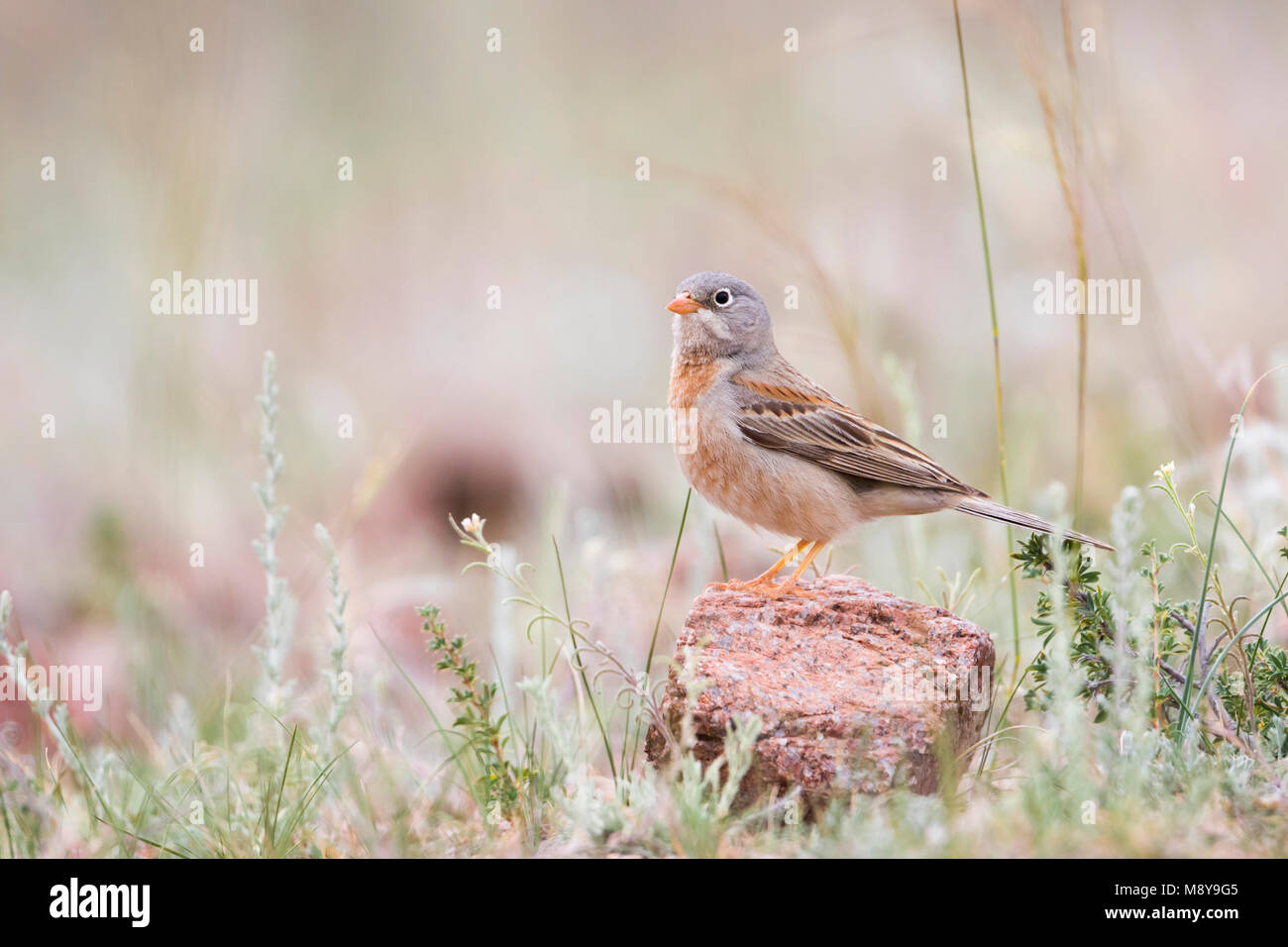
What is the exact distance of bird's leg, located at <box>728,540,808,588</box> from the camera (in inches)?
204

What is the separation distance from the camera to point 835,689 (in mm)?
3994

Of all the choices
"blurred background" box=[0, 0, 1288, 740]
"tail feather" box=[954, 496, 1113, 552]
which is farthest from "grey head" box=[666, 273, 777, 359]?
"tail feather" box=[954, 496, 1113, 552]

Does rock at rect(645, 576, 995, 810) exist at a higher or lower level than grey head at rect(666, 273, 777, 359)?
lower

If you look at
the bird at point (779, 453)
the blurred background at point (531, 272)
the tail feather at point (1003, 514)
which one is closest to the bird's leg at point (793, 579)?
the bird at point (779, 453)

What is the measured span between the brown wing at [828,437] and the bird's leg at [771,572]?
391 millimetres

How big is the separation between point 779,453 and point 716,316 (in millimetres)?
809

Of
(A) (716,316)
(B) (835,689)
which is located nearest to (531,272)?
(A) (716,316)

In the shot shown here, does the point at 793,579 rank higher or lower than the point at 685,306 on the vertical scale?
lower

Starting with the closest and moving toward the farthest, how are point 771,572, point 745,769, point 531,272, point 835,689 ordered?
point 745,769, point 835,689, point 771,572, point 531,272

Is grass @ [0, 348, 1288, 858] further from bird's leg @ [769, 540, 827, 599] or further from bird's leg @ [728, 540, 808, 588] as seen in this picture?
bird's leg @ [728, 540, 808, 588]

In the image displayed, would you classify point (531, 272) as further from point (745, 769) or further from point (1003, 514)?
point (745, 769)

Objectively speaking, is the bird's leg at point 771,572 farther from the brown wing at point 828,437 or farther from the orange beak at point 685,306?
the orange beak at point 685,306

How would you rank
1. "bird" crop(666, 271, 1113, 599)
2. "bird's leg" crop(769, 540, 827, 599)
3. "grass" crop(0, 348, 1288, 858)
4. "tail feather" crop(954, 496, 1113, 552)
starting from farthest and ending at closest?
"bird" crop(666, 271, 1113, 599) → "tail feather" crop(954, 496, 1113, 552) → "bird's leg" crop(769, 540, 827, 599) → "grass" crop(0, 348, 1288, 858)
